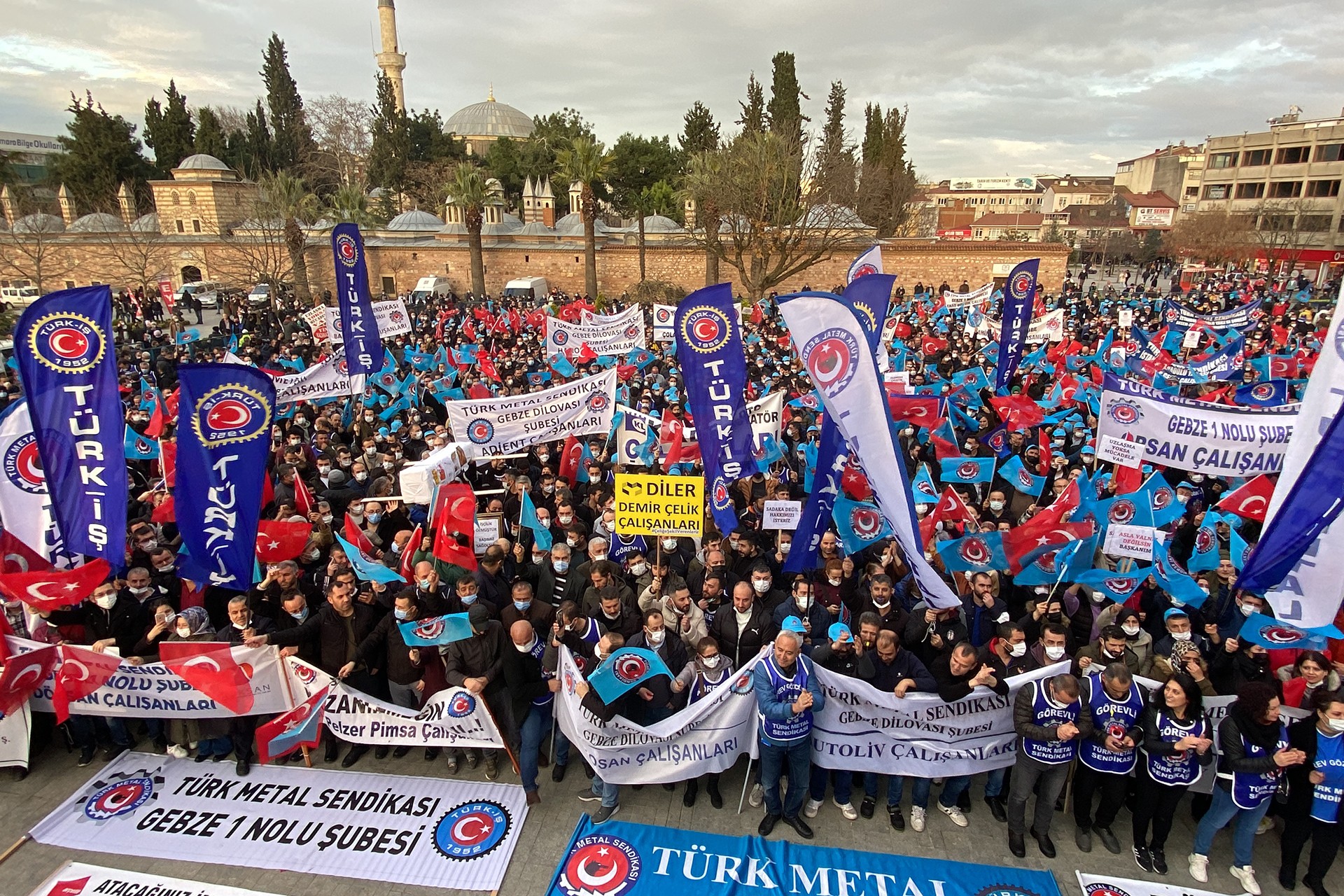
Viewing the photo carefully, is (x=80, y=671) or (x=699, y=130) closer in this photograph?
(x=80, y=671)

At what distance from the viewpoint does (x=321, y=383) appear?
11.5 meters

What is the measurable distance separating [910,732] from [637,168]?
50.6 m

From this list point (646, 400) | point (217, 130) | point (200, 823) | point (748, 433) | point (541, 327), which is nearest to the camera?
point (200, 823)

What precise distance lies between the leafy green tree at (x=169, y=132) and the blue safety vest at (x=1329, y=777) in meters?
62.2

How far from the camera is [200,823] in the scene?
17.2 ft

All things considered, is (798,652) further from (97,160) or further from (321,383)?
(97,160)

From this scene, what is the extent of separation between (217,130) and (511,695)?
58.2m

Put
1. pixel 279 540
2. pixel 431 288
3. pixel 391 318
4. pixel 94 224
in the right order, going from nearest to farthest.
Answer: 1. pixel 279 540
2. pixel 391 318
3. pixel 431 288
4. pixel 94 224

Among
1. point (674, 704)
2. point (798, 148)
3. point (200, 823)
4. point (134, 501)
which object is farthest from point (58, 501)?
point (798, 148)

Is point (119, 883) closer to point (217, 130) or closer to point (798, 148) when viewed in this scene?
point (798, 148)

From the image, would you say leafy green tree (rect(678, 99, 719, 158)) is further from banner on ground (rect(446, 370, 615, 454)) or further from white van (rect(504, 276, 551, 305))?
banner on ground (rect(446, 370, 615, 454))

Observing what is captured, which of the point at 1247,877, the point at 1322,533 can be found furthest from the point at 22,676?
the point at 1322,533

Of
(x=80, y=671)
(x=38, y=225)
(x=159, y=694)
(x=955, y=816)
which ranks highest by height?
(x=38, y=225)

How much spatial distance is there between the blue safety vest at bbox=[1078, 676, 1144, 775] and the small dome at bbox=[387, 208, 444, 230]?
152ft
